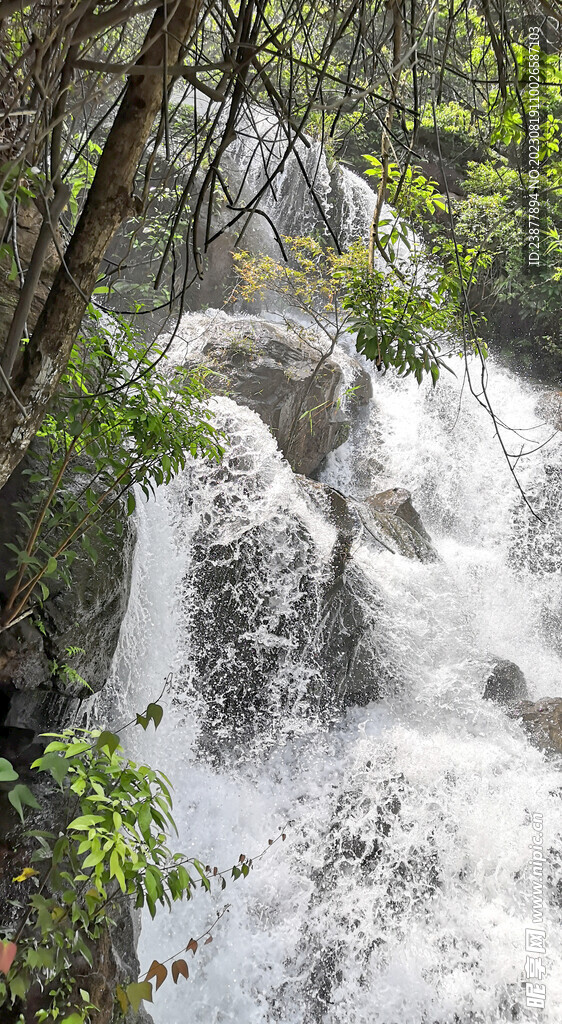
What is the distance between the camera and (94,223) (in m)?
1.24

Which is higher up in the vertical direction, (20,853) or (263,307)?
(263,307)

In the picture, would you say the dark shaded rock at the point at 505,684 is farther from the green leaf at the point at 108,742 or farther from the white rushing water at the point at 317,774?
the green leaf at the point at 108,742

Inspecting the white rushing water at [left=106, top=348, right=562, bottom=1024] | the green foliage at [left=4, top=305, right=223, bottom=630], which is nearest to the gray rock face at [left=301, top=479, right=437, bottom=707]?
the white rushing water at [left=106, top=348, right=562, bottom=1024]

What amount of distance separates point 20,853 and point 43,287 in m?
2.47

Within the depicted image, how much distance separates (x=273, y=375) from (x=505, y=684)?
352 cm

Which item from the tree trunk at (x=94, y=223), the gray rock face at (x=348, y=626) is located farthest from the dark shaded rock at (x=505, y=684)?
the tree trunk at (x=94, y=223)

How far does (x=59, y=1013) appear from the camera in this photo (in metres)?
1.82

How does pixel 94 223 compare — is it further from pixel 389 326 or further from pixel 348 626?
pixel 348 626

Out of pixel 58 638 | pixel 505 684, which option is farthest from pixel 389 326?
pixel 505 684

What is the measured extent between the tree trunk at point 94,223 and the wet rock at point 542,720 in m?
4.37

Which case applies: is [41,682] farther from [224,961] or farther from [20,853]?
[224,961]

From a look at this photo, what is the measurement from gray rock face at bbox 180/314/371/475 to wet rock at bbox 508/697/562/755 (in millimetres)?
3043

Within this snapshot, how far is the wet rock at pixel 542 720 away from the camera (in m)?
4.54

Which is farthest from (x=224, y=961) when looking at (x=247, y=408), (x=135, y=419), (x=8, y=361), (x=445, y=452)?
(x=445, y=452)
